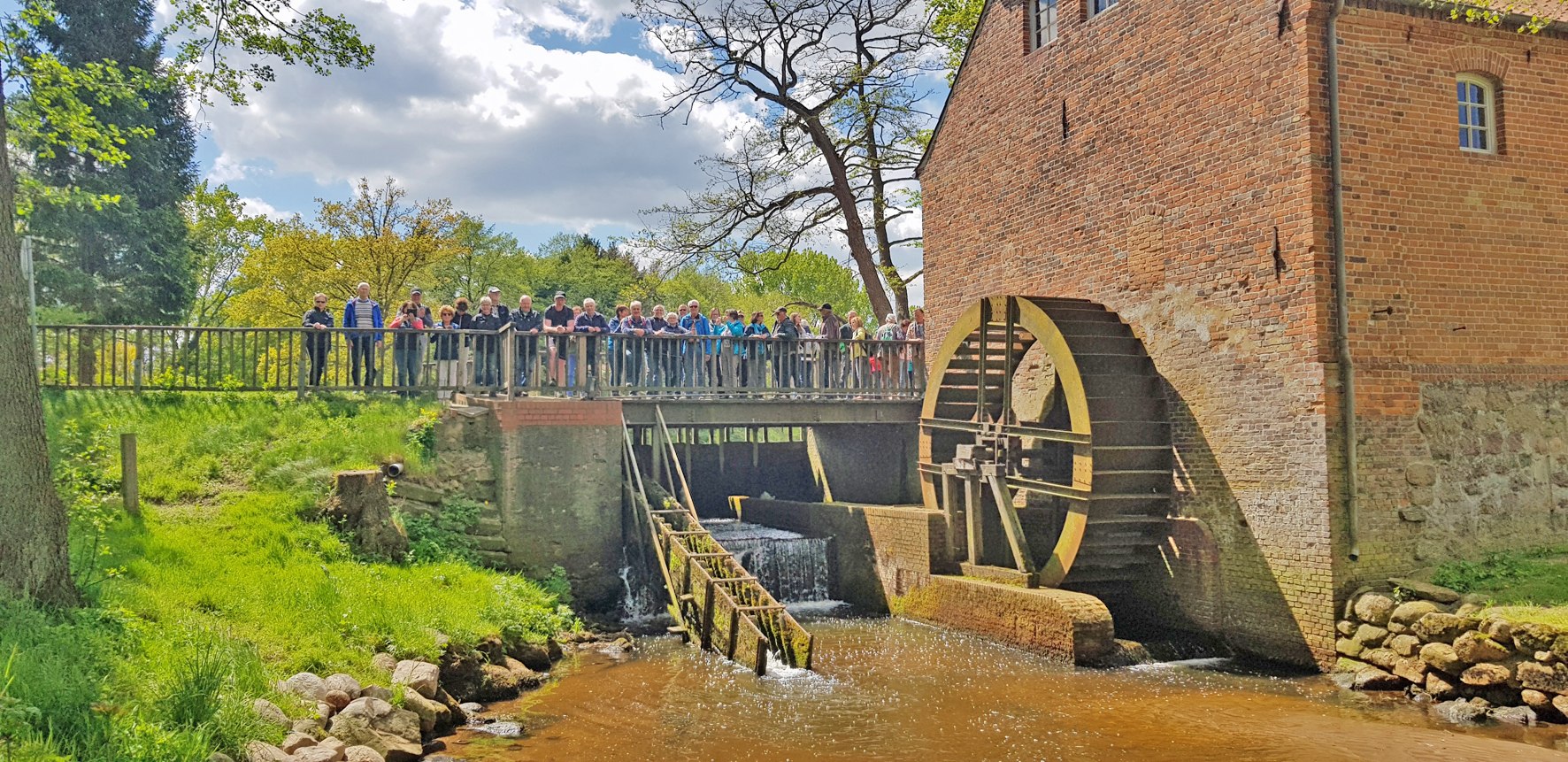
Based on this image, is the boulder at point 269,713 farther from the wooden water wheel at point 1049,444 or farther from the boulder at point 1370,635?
the boulder at point 1370,635

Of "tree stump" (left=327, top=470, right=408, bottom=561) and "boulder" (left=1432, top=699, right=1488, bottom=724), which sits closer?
"boulder" (left=1432, top=699, right=1488, bottom=724)

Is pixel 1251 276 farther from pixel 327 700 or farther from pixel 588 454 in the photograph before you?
pixel 327 700

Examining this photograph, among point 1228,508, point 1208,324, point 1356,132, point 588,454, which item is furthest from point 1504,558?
point 588,454

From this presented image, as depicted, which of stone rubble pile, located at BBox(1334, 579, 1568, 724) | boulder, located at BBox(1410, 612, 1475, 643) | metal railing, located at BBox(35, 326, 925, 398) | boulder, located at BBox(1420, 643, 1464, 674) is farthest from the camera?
metal railing, located at BBox(35, 326, 925, 398)

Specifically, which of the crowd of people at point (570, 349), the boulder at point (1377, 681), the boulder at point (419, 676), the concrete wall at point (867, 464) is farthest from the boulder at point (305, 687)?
the concrete wall at point (867, 464)

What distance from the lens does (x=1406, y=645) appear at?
312 inches

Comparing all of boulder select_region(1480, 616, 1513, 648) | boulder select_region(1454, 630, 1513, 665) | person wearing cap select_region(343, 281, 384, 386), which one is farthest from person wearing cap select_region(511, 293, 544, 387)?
boulder select_region(1480, 616, 1513, 648)

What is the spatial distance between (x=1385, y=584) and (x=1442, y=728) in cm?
166

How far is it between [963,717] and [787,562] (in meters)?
5.03

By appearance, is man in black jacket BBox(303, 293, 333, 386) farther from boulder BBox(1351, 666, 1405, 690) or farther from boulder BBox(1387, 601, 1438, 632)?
boulder BBox(1387, 601, 1438, 632)

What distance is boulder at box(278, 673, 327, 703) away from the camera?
6.22 metres

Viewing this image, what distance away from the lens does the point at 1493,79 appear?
944 centimetres

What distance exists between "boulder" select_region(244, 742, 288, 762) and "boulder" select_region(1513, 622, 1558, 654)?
7862mm

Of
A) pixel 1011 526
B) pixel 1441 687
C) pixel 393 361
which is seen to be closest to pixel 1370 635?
pixel 1441 687
